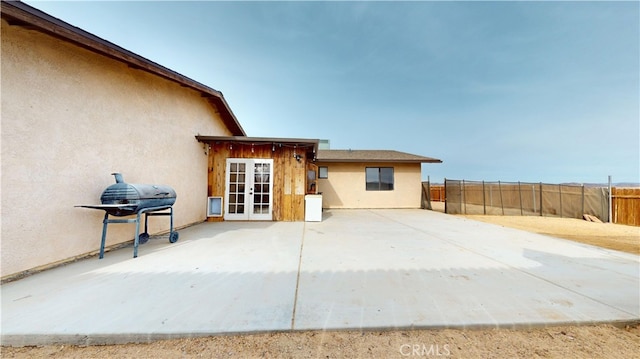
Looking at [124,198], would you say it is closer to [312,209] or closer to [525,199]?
[312,209]

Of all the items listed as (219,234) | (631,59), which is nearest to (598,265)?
(219,234)

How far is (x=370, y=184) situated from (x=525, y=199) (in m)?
7.37

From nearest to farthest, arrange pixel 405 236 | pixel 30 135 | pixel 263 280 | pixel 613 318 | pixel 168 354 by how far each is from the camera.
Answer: pixel 168 354 → pixel 613 318 → pixel 263 280 → pixel 30 135 → pixel 405 236

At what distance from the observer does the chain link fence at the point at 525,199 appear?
9.01 metres

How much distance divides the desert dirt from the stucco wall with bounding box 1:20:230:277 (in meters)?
2.14

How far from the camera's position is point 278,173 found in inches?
285

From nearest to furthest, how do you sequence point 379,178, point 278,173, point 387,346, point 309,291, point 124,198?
point 387,346 < point 309,291 < point 124,198 < point 278,173 < point 379,178

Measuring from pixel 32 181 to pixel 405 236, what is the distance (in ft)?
21.6

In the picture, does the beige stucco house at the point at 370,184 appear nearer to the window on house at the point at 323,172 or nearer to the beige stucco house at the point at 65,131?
the window on house at the point at 323,172

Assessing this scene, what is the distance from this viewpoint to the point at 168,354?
1.55 metres

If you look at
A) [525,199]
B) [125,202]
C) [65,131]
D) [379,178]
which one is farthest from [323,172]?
[525,199]

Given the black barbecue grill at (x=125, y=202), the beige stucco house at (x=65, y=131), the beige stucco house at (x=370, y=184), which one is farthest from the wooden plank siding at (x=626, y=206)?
the beige stucco house at (x=65, y=131)

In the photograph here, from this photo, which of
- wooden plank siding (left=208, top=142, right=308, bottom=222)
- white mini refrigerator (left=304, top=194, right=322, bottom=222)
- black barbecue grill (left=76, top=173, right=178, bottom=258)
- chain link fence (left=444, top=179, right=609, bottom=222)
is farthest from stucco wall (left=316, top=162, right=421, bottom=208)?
black barbecue grill (left=76, top=173, right=178, bottom=258)

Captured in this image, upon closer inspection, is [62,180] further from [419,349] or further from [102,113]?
[419,349]
